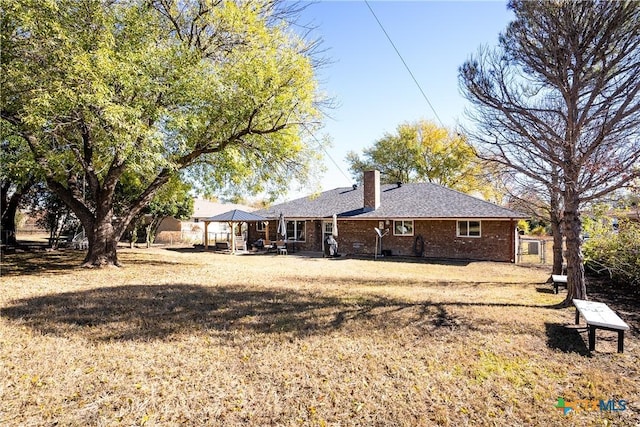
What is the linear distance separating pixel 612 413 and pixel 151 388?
4.96 metres

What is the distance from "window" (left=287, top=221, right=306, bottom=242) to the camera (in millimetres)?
25125

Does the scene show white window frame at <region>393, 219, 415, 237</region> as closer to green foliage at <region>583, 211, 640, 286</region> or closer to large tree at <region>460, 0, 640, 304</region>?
green foliage at <region>583, 211, 640, 286</region>

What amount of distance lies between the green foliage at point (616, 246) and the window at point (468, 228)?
299 inches

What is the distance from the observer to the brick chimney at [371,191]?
2317 cm

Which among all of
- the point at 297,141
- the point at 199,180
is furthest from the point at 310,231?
the point at 297,141

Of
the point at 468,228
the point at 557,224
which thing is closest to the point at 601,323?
the point at 557,224

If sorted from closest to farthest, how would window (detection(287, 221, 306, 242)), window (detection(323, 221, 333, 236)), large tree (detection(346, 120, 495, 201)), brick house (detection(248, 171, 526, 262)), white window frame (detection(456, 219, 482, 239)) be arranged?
brick house (detection(248, 171, 526, 262))
white window frame (detection(456, 219, 482, 239))
window (detection(323, 221, 333, 236))
window (detection(287, 221, 306, 242))
large tree (detection(346, 120, 495, 201))

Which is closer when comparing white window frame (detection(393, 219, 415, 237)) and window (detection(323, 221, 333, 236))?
white window frame (detection(393, 219, 415, 237))

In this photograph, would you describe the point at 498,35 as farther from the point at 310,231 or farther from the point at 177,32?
the point at 310,231

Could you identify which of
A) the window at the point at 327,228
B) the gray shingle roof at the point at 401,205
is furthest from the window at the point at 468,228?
the window at the point at 327,228

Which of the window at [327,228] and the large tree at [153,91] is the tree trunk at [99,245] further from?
the window at [327,228]

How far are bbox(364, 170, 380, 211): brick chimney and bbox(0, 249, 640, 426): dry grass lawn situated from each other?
14475 millimetres

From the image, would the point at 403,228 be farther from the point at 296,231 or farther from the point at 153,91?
the point at 153,91

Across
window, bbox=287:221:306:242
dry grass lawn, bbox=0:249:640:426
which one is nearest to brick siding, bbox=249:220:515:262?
window, bbox=287:221:306:242
